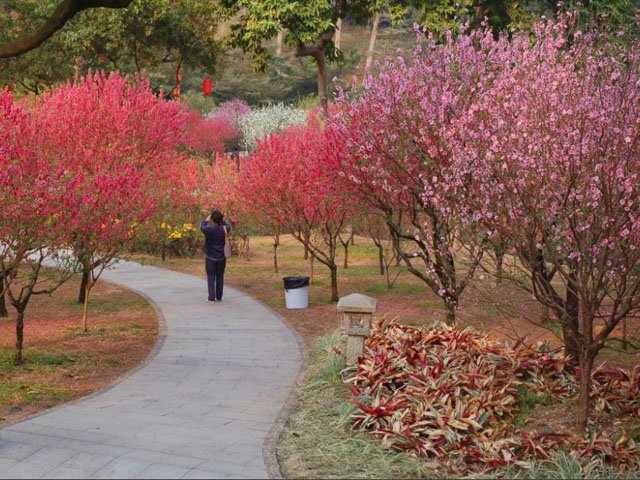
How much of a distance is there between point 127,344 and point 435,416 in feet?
19.0

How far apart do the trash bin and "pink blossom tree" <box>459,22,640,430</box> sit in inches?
279

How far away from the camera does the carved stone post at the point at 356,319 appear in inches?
303

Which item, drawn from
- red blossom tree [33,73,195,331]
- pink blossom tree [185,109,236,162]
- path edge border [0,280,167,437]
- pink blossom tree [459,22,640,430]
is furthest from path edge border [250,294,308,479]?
pink blossom tree [185,109,236,162]

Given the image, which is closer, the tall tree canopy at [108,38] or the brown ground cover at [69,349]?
the brown ground cover at [69,349]

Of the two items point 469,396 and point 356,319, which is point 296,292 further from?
point 469,396

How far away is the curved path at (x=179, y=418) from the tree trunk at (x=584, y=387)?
2764mm

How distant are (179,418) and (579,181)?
4344 mm

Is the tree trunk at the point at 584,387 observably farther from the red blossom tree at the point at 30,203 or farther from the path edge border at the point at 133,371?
the red blossom tree at the point at 30,203

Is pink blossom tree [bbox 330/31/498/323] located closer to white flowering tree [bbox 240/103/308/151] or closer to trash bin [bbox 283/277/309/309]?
trash bin [bbox 283/277/309/309]

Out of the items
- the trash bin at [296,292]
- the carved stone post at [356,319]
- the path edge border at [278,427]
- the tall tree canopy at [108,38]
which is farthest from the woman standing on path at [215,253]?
the tall tree canopy at [108,38]

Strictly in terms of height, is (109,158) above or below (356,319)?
above

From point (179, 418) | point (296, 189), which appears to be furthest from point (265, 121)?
point (179, 418)

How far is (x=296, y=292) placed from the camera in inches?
515

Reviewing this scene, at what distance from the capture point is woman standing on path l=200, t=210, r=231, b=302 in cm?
1320
